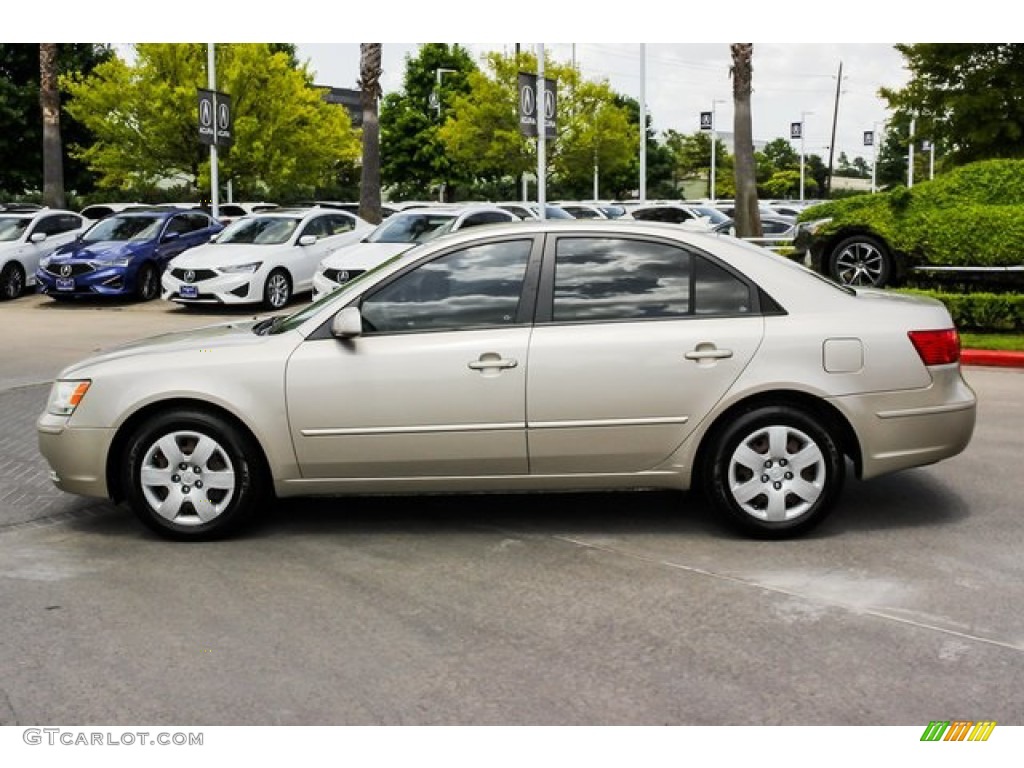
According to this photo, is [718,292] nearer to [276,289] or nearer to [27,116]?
[276,289]

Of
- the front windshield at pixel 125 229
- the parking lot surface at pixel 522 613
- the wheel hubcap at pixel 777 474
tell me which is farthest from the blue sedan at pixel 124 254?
the wheel hubcap at pixel 777 474

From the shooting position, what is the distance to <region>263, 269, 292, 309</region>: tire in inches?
765

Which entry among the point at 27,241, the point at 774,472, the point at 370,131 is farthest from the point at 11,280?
the point at 774,472

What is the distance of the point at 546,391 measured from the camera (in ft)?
19.6

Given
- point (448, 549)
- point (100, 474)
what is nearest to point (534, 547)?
point (448, 549)

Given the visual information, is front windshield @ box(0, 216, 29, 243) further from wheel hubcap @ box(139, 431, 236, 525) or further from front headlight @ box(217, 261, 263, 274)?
wheel hubcap @ box(139, 431, 236, 525)

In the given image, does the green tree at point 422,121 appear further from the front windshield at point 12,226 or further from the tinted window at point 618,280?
the tinted window at point 618,280

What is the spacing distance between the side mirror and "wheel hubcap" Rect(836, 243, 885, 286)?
10565mm

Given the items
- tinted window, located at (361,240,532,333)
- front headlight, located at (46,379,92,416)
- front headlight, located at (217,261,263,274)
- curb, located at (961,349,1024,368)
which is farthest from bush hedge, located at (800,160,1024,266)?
front headlight, located at (46,379,92,416)

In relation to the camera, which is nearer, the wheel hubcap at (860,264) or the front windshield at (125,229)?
the wheel hubcap at (860,264)

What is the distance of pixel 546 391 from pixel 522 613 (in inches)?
50.2

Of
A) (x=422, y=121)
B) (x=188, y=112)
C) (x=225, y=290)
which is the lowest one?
(x=225, y=290)

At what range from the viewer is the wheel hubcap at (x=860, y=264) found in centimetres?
1525

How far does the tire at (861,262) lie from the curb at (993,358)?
2.87m
